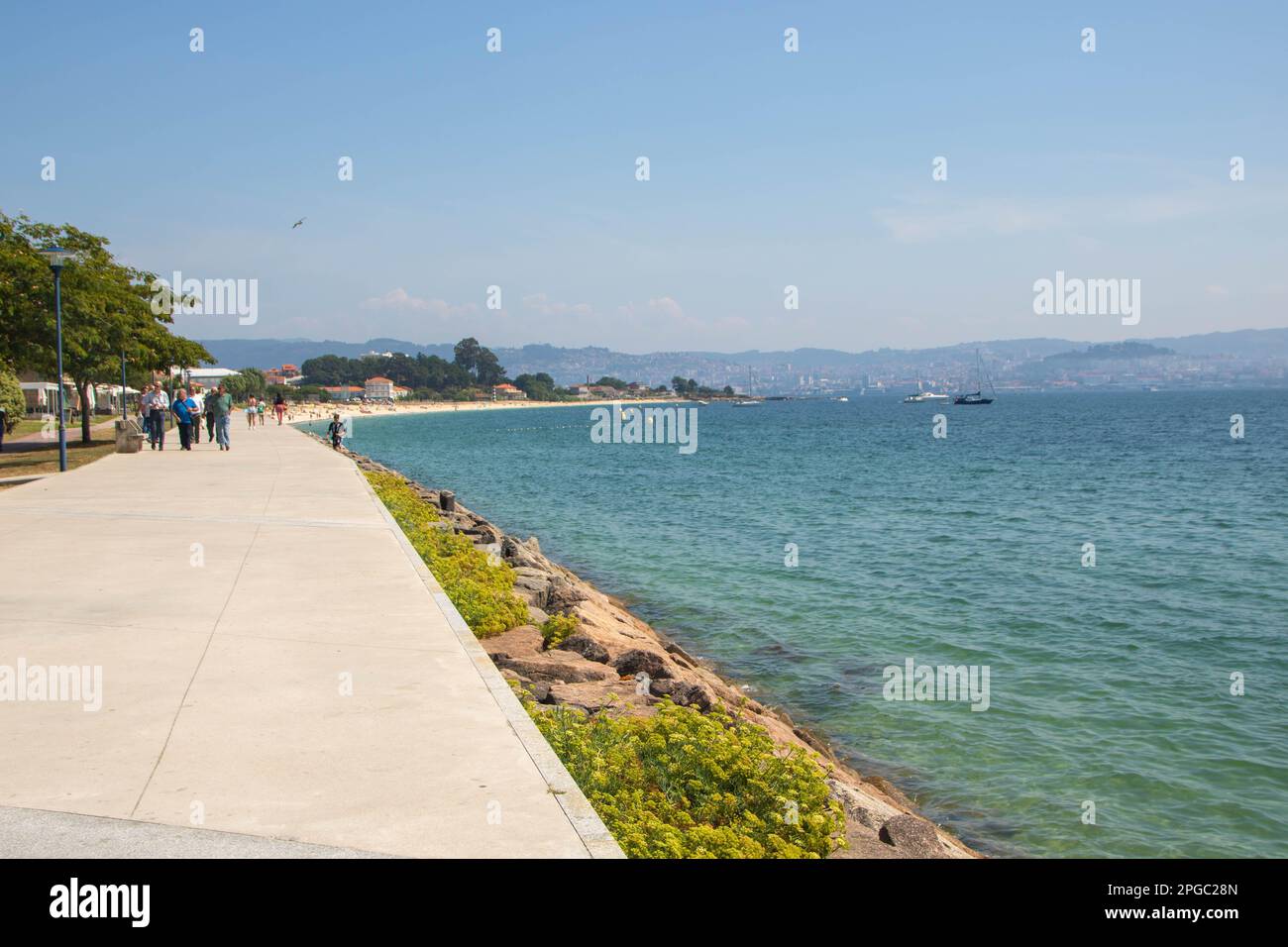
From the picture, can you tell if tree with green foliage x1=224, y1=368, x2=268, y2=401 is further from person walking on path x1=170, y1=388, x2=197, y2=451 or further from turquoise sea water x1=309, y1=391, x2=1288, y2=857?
turquoise sea water x1=309, y1=391, x2=1288, y2=857

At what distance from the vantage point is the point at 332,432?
3884 centimetres

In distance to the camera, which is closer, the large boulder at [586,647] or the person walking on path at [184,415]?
the large boulder at [586,647]

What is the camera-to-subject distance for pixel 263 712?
6.48 metres

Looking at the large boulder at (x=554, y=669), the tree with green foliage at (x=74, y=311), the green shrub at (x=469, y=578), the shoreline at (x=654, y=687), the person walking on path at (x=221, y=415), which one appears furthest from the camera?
the person walking on path at (x=221, y=415)

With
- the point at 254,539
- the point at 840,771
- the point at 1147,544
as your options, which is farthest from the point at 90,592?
the point at 1147,544

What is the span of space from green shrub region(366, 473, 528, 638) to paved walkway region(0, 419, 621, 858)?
0.54 meters

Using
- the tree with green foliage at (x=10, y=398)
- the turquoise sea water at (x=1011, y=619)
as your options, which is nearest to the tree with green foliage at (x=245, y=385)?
the tree with green foliage at (x=10, y=398)

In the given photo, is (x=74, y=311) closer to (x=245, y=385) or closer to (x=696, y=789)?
(x=696, y=789)

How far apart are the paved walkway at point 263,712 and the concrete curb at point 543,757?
0.05 feet

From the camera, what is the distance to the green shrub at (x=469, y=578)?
11094 mm

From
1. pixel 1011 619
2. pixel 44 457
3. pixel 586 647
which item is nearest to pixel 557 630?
pixel 586 647

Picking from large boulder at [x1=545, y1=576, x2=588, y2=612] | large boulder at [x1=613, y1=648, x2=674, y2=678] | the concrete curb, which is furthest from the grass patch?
the concrete curb

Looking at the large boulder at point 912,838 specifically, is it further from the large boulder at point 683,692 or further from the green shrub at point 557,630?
the green shrub at point 557,630
